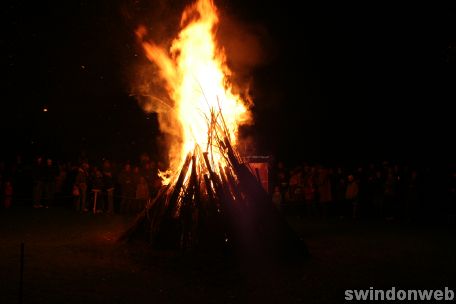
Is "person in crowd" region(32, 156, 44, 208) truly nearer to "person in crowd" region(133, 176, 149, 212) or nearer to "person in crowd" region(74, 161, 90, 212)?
"person in crowd" region(74, 161, 90, 212)

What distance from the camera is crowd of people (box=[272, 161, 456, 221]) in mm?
14508

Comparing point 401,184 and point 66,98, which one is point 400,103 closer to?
point 401,184

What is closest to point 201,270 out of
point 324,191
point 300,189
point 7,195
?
point 324,191

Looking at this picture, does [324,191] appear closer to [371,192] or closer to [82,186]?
[371,192]

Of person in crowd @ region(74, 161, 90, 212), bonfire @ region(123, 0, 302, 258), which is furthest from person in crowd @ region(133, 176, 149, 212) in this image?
bonfire @ region(123, 0, 302, 258)

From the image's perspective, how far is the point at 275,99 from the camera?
24578mm

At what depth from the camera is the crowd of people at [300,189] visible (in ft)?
47.9

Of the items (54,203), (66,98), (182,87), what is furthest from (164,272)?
(66,98)

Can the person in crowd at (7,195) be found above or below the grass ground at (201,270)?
above

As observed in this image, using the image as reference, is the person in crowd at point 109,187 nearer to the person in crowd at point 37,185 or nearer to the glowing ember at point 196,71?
the person in crowd at point 37,185

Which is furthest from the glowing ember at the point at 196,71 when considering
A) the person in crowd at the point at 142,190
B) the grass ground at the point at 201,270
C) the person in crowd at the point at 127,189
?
the person in crowd at the point at 127,189

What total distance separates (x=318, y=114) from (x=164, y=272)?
18535 mm

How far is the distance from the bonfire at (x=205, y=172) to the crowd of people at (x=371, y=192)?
5.37 meters

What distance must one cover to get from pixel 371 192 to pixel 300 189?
6.91ft
